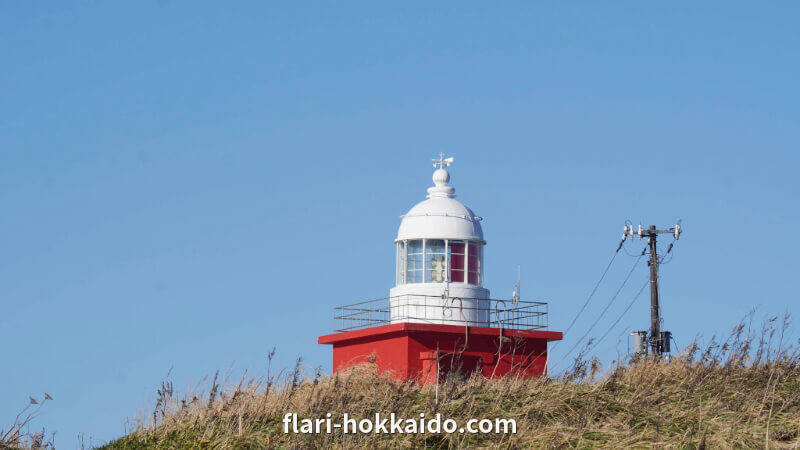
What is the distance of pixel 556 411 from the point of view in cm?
1348

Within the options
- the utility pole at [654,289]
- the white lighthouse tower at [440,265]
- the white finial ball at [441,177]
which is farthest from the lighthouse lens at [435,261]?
the utility pole at [654,289]

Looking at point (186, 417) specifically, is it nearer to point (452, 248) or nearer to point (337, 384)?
point (337, 384)

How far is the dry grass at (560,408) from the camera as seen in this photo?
1242 centimetres

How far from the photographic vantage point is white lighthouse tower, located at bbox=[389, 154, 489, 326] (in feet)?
79.2

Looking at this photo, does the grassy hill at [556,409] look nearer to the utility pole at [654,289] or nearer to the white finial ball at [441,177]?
the white finial ball at [441,177]

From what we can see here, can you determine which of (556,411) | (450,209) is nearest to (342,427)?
(556,411)

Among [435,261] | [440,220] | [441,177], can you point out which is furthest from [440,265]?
[441,177]

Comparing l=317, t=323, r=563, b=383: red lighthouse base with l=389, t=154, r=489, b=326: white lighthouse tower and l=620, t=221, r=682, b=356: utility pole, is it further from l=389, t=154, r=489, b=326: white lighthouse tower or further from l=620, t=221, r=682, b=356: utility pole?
l=620, t=221, r=682, b=356: utility pole

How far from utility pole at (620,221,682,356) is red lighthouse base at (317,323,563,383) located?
873 centimetres

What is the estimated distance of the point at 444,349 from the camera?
22.5 meters

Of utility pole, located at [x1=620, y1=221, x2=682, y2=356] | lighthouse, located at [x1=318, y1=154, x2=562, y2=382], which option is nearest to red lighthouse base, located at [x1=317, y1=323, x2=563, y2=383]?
lighthouse, located at [x1=318, y1=154, x2=562, y2=382]

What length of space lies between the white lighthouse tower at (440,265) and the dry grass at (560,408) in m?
8.51

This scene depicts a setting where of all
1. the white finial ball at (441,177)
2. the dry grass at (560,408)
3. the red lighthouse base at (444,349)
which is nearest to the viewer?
the dry grass at (560,408)

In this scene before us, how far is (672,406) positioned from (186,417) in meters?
6.52
